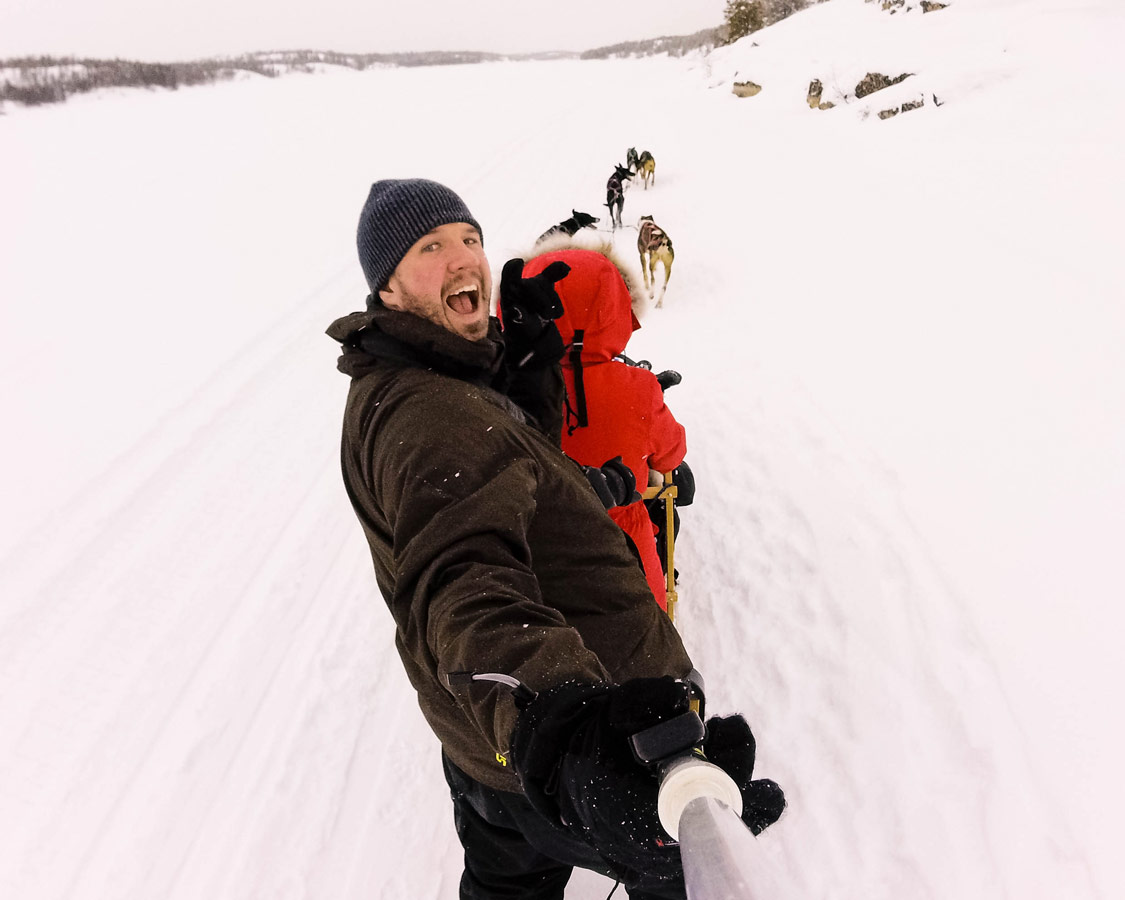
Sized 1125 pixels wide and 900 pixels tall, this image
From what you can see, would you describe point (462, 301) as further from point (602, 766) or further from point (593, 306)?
point (602, 766)

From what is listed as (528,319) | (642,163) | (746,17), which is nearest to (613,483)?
(528,319)

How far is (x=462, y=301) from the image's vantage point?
144 centimetres

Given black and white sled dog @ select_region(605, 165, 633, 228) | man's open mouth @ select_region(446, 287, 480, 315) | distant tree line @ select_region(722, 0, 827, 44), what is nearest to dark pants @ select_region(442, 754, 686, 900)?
man's open mouth @ select_region(446, 287, 480, 315)

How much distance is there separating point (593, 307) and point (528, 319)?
51cm

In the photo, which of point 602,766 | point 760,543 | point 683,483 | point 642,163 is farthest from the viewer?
point 642,163

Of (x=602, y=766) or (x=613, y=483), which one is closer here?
(x=602, y=766)

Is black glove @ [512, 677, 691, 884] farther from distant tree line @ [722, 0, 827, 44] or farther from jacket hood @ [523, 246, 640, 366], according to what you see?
distant tree line @ [722, 0, 827, 44]

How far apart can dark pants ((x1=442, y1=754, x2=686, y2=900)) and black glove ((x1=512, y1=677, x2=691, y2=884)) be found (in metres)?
0.49

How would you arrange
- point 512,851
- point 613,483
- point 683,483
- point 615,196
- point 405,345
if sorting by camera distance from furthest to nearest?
point 615,196 → point 683,483 → point 613,483 → point 512,851 → point 405,345

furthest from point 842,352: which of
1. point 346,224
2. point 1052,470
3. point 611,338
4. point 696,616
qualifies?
point 346,224

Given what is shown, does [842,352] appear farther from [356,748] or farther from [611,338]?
[356,748]

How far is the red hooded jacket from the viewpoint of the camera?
1.97 m

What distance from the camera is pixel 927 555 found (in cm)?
245

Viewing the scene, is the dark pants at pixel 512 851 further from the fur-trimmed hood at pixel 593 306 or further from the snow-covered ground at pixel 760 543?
the fur-trimmed hood at pixel 593 306
